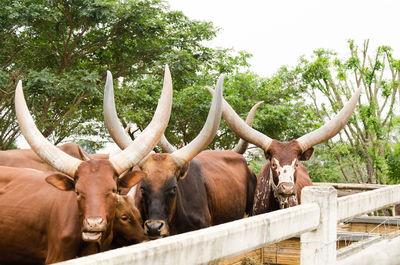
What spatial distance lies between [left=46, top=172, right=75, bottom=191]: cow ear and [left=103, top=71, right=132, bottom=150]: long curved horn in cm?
114

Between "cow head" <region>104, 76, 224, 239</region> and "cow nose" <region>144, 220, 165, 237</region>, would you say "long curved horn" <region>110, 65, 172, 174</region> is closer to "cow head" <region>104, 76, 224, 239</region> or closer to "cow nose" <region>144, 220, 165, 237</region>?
"cow head" <region>104, 76, 224, 239</region>

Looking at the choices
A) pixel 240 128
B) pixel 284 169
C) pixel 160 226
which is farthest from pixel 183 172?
pixel 240 128

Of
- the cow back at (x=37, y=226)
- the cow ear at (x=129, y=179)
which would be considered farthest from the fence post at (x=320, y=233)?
the cow back at (x=37, y=226)

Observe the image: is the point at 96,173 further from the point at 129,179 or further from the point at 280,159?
the point at 280,159

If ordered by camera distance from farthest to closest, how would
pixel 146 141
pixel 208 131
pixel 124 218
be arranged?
pixel 208 131, pixel 124 218, pixel 146 141

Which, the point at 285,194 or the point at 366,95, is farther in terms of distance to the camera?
the point at 366,95

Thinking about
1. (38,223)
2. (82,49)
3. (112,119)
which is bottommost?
(38,223)

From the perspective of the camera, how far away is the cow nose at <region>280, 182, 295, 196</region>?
5.37 meters

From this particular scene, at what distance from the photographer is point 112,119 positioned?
4961 millimetres

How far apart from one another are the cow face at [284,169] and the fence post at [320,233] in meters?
2.58

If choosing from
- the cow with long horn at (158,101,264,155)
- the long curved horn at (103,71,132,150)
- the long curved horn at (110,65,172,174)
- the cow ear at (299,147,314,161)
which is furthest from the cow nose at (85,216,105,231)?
the cow ear at (299,147,314,161)

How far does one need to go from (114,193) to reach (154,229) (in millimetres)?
786

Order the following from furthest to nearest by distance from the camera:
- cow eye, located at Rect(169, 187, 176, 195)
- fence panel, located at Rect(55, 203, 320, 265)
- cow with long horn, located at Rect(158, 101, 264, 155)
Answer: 1. cow with long horn, located at Rect(158, 101, 264, 155)
2. cow eye, located at Rect(169, 187, 176, 195)
3. fence panel, located at Rect(55, 203, 320, 265)

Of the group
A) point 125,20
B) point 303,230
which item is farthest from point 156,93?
point 303,230
